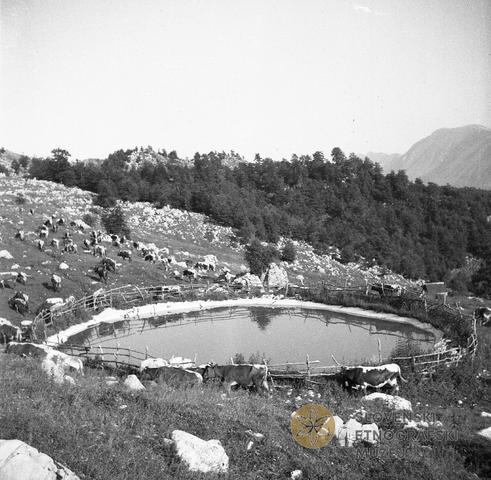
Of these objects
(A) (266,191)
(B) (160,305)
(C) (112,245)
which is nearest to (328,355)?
(B) (160,305)

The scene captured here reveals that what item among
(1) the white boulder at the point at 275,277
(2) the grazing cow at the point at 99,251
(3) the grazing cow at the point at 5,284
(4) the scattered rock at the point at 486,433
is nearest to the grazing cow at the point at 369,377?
(4) the scattered rock at the point at 486,433

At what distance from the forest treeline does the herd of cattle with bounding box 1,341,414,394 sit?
37.5m

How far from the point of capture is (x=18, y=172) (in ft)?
278

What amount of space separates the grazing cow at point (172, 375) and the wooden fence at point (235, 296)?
5.84ft

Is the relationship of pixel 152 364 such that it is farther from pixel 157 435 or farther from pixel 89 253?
pixel 89 253

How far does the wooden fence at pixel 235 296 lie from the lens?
18.4 m

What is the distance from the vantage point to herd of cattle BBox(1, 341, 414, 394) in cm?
1606

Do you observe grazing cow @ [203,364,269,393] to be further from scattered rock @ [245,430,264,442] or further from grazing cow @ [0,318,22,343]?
grazing cow @ [0,318,22,343]

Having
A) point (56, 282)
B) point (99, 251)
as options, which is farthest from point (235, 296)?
point (99, 251)

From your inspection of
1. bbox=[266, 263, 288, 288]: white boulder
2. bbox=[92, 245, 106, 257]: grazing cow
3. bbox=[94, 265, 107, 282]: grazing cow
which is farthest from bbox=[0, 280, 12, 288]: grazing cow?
bbox=[266, 263, 288, 288]: white boulder

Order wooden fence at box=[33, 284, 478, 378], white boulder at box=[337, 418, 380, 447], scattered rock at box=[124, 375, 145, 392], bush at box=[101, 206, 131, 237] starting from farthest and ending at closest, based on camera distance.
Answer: bush at box=[101, 206, 131, 237], wooden fence at box=[33, 284, 478, 378], scattered rock at box=[124, 375, 145, 392], white boulder at box=[337, 418, 380, 447]

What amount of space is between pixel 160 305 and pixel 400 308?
581 inches

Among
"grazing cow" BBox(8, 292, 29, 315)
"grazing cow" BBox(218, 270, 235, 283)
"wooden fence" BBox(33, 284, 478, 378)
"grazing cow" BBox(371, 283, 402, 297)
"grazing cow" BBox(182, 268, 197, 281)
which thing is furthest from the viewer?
"grazing cow" BBox(218, 270, 235, 283)

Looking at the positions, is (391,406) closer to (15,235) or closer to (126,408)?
(126,408)
